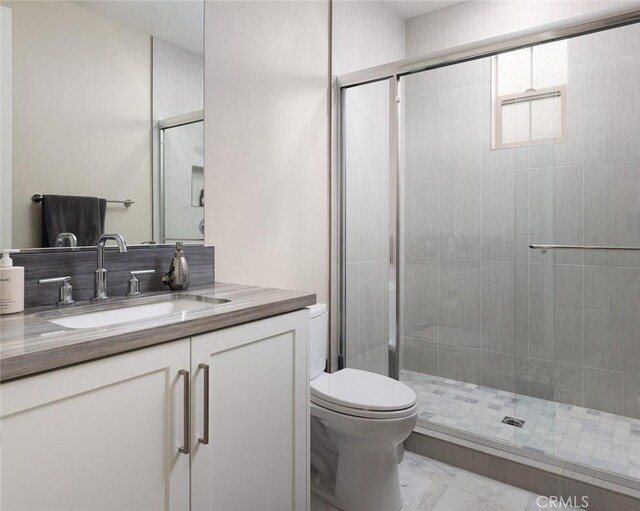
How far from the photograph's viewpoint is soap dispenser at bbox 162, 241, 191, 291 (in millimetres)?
1438

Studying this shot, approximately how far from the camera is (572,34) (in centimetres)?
174

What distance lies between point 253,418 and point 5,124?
40.8 inches

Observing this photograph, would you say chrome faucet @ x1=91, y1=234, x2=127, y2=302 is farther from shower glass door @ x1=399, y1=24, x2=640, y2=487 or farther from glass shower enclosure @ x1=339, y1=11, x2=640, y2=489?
shower glass door @ x1=399, y1=24, x2=640, y2=487

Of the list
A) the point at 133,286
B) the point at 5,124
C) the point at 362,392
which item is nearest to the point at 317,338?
Answer: the point at 362,392

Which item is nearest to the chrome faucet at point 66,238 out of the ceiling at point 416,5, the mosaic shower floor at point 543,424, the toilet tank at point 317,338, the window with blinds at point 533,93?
the toilet tank at point 317,338

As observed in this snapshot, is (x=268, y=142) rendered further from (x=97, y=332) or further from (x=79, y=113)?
(x=97, y=332)

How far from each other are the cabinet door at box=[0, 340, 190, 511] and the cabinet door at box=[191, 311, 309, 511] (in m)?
0.06

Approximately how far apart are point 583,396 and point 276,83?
216 centimetres

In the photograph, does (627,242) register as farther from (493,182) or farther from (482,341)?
(482,341)

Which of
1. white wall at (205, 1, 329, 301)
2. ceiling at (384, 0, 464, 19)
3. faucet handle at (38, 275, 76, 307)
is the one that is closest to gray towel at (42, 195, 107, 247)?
faucet handle at (38, 275, 76, 307)

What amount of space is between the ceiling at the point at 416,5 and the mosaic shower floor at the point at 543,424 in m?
2.35

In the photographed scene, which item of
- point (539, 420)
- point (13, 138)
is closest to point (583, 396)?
point (539, 420)

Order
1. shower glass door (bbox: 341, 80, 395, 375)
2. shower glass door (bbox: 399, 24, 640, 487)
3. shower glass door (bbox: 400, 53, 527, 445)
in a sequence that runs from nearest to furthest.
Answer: shower glass door (bbox: 399, 24, 640, 487), shower glass door (bbox: 400, 53, 527, 445), shower glass door (bbox: 341, 80, 395, 375)

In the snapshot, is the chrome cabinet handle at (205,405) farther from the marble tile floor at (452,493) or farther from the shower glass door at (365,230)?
the shower glass door at (365,230)
